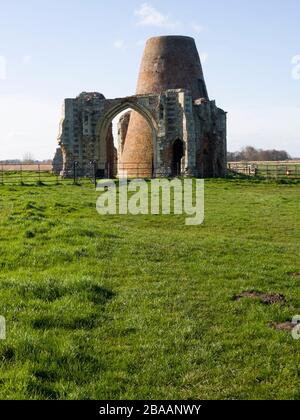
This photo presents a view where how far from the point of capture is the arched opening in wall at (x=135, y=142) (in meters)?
37.3

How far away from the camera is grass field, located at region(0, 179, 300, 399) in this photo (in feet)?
18.1

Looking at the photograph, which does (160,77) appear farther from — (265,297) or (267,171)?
(265,297)

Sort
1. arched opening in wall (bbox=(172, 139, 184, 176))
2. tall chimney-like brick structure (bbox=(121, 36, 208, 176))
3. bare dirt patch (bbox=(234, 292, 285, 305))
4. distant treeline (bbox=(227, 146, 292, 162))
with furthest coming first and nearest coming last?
distant treeline (bbox=(227, 146, 292, 162)) < tall chimney-like brick structure (bbox=(121, 36, 208, 176)) < arched opening in wall (bbox=(172, 139, 184, 176)) < bare dirt patch (bbox=(234, 292, 285, 305))

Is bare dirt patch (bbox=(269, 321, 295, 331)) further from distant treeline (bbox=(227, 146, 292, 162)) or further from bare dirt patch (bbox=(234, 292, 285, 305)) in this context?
distant treeline (bbox=(227, 146, 292, 162))

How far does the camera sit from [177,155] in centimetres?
3925

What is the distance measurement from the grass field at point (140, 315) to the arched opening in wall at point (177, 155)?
24171 millimetres

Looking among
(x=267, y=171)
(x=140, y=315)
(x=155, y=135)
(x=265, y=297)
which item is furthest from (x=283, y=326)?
(x=267, y=171)

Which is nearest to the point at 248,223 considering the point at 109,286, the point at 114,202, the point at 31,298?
the point at 114,202

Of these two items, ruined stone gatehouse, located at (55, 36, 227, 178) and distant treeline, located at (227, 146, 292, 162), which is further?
distant treeline, located at (227, 146, 292, 162)

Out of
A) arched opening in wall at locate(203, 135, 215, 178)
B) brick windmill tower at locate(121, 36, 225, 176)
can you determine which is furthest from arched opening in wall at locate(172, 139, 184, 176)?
arched opening in wall at locate(203, 135, 215, 178)

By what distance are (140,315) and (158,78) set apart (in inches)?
1355

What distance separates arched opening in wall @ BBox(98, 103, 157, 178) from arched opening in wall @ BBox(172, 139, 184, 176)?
5.13ft

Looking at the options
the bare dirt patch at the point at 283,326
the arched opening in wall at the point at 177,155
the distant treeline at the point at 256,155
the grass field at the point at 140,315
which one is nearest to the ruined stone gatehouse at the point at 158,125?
the arched opening in wall at the point at 177,155

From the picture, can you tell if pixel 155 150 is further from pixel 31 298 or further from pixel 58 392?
pixel 58 392
